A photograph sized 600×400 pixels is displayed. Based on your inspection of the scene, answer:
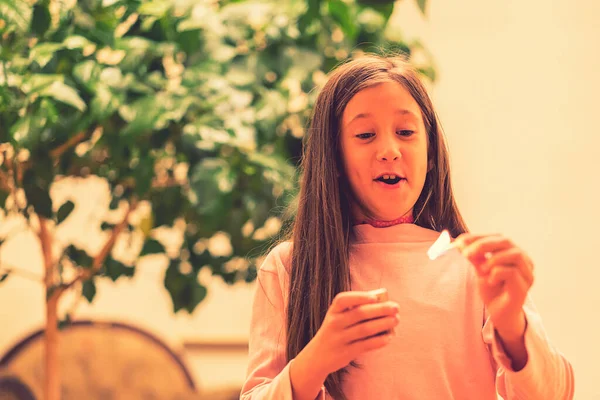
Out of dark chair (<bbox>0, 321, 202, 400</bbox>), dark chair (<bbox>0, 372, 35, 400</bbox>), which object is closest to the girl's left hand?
dark chair (<bbox>0, 372, 35, 400</bbox>)

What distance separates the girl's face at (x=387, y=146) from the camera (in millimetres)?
761

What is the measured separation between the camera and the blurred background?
135 cm

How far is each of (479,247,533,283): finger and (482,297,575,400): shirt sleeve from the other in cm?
6

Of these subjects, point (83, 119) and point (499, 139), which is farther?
point (499, 139)

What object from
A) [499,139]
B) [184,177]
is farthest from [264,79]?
[499,139]

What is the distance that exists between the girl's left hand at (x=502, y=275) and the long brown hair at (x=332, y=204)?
16 centimetres

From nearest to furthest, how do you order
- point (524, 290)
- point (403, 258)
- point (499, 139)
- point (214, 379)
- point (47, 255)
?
1. point (524, 290)
2. point (403, 258)
3. point (47, 255)
4. point (499, 139)
5. point (214, 379)

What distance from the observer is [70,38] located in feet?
4.16

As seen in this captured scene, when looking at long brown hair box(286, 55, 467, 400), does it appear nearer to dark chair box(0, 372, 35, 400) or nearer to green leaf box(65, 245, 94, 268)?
green leaf box(65, 245, 94, 268)

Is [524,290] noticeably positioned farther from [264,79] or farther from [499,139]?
[499,139]

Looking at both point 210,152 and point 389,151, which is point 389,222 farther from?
point 210,152

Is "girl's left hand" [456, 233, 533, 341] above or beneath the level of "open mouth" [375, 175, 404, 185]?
beneath

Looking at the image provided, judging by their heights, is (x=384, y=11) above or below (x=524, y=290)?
above

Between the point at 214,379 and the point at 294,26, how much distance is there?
4.42 ft
